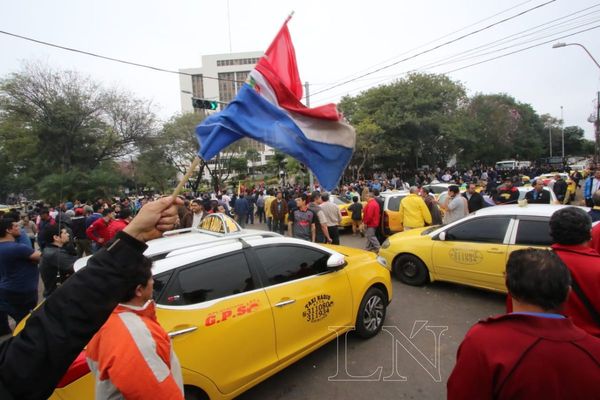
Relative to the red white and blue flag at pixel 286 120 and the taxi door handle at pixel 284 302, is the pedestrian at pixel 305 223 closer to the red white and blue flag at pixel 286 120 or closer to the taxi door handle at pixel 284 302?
the taxi door handle at pixel 284 302

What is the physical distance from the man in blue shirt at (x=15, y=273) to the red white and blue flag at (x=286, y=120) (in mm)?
3535

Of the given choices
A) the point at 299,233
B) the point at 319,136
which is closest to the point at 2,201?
the point at 299,233

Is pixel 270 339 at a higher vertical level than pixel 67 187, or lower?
lower

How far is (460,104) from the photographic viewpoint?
1302 inches

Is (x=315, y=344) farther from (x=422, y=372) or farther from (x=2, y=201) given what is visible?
(x=2, y=201)

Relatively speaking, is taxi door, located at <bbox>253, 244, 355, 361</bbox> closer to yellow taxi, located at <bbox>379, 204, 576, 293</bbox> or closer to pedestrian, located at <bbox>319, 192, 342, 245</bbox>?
yellow taxi, located at <bbox>379, 204, 576, 293</bbox>

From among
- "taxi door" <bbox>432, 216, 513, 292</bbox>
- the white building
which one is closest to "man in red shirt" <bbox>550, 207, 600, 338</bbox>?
"taxi door" <bbox>432, 216, 513, 292</bbox>

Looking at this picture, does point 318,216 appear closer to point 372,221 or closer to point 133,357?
point 372,221

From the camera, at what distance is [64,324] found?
1.01 metres

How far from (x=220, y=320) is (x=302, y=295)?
988 millimetres

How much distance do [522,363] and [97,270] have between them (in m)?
1.65

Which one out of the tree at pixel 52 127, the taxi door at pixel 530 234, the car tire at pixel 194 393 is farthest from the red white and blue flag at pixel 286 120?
the tree at pixel 52 127

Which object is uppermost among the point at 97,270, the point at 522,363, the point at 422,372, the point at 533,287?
the point at 97,270

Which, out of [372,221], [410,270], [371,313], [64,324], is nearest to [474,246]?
[410,270]
